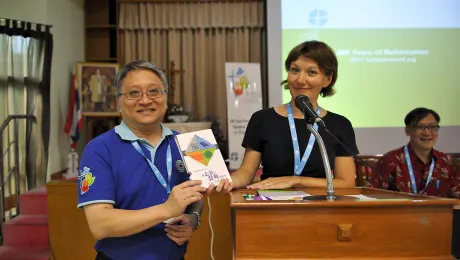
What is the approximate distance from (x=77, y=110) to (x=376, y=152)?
369 centimetres

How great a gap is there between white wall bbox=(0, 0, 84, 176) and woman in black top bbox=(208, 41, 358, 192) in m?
4.03

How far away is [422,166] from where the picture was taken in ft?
8.82

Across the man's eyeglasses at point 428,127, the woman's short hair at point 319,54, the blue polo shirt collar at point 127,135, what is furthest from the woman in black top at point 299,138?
the man's eyeglasses at point 428,127

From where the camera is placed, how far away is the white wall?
491 cm

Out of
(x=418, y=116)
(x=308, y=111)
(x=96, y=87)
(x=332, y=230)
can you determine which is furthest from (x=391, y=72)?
(x=332, y=230)

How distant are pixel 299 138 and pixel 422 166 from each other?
4.62 feet

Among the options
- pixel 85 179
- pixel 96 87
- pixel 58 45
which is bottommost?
pixel 85 179

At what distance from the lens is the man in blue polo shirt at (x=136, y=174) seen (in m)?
1.25

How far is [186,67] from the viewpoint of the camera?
613 cm

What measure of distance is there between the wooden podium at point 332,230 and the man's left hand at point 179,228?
24 centimetres

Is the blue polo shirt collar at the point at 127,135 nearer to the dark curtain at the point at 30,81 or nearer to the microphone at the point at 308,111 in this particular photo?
the microphone at the point at 308,111

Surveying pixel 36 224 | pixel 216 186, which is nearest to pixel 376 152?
pixel 36 224

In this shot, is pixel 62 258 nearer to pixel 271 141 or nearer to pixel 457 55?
pixel 271 141

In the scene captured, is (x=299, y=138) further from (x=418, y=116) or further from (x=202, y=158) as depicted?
(x=418, y=116)
